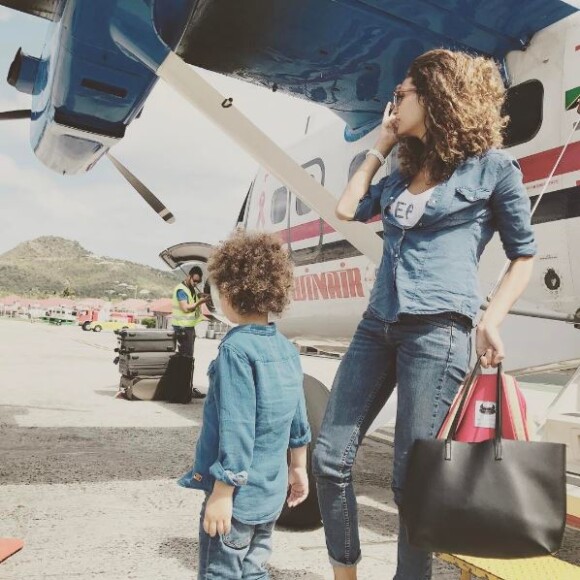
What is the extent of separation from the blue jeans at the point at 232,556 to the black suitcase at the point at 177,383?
711 centimetres

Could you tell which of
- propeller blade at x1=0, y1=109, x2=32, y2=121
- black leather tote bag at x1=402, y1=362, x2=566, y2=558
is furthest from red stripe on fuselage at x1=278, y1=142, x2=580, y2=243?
propeller blade at x1=0, y1=109, x2=32, y2=121

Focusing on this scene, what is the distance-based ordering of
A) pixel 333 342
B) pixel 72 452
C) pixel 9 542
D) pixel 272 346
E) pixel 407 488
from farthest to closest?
pixel 333 342
pixel 72 452
pixel 9 542
pixel 272 346
pixel 407 488

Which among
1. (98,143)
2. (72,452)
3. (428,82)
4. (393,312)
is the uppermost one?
(98,143)

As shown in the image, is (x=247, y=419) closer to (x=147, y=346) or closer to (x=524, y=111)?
(x=524, y=111)

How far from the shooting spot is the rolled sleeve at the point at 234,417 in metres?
1.70

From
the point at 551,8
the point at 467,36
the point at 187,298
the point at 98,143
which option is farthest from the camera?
the point at 187,298

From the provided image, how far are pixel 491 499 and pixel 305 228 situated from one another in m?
3.89

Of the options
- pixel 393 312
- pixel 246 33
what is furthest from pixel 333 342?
pixel 393 312

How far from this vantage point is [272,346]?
189 centimetres

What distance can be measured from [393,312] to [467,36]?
218 cm

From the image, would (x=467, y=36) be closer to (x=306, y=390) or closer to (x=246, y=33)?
(x=246, y=33)

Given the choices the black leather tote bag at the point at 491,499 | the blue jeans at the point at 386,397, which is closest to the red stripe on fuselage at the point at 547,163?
the blue jeans at the point at 386,397

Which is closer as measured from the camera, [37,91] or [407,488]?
[407,488]

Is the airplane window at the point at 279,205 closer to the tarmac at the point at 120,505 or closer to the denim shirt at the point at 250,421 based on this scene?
the tarmac at the point at 120,505
